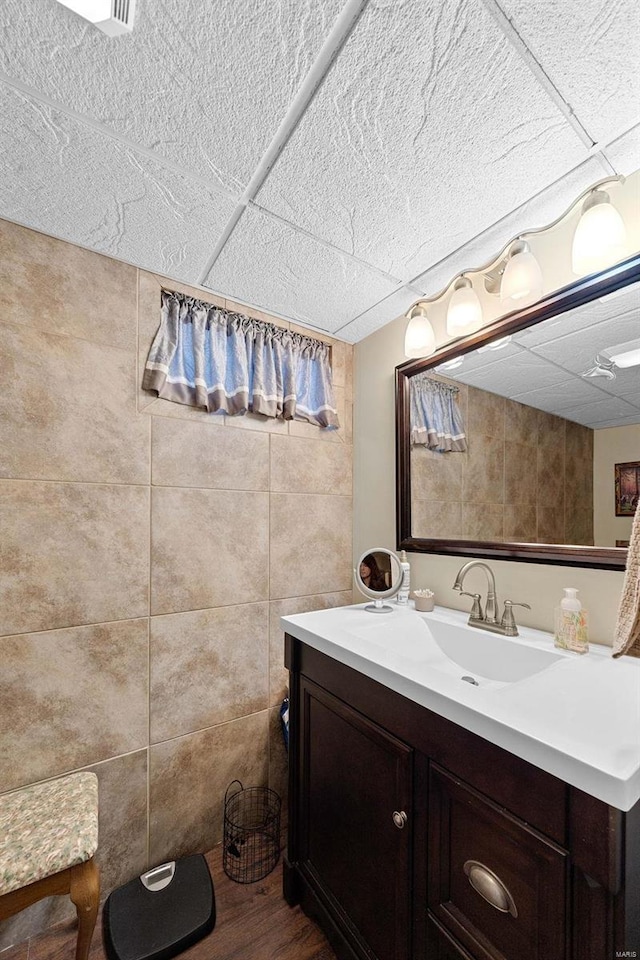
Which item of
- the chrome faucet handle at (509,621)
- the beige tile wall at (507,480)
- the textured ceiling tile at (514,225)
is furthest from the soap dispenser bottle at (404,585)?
the textured ceiling tile at (514,225)

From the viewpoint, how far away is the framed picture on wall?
1.00 m

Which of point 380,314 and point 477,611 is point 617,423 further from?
point 380,314

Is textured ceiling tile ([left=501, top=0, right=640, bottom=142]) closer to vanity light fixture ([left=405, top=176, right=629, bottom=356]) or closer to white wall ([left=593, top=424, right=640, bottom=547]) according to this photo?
vanity light fixture ([left=405, top=176, right=629, bottom=356])

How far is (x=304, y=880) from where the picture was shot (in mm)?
1229

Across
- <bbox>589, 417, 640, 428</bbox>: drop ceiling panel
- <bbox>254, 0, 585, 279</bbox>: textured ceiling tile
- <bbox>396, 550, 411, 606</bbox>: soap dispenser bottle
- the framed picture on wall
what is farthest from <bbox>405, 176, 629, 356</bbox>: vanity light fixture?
<bbox>396, 550, 411, 606</bbox>: soap dispenser bottle

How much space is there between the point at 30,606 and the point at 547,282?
188 cm

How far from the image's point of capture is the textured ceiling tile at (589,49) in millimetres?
683

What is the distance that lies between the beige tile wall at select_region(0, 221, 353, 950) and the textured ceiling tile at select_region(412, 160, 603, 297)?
0.76 m

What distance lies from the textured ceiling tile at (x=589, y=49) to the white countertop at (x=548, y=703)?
1237 mm

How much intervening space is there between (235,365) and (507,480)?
1138mm

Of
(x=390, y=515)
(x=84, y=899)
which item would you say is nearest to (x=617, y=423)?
(x=390, y=515)

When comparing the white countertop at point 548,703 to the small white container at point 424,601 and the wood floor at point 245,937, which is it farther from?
the wood floor at point 245,937

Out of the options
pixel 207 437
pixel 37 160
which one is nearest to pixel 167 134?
pixel 37 160

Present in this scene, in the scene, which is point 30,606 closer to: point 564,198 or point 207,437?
point 207,437
